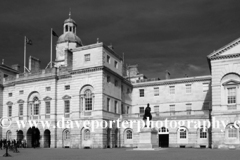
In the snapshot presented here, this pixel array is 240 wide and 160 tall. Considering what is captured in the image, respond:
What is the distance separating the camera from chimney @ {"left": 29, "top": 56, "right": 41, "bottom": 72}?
55.5m

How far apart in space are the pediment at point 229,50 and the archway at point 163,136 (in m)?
12.9

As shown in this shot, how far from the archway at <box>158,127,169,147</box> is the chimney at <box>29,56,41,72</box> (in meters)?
24.4

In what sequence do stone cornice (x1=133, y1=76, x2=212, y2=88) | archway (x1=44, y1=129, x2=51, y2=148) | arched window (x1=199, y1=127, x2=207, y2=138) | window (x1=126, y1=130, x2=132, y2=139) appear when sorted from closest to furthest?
arched window (x1=199, y1=127, x2=207, y2=138) < window (x1=126, y1=130, x2=132, y2=139) < archway (x1=44, y1=129, x2=51, y2=148) < stone cornice (x1=133, y1=76, x2=212, y2=88)

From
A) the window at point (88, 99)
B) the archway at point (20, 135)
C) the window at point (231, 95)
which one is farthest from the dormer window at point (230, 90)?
the archway at point (20, 135)

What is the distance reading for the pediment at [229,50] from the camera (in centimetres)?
3991

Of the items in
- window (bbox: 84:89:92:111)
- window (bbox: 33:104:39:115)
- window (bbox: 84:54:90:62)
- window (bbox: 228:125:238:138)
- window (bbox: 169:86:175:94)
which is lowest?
window (bbox: 228:125:238:138)

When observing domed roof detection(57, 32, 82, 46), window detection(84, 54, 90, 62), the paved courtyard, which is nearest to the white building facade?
window detection(84, 54, 90, 62)

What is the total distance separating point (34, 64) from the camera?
56.5 metres

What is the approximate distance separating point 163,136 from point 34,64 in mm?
26317

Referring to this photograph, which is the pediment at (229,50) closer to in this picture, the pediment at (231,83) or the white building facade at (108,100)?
the white building facade at (108,100)

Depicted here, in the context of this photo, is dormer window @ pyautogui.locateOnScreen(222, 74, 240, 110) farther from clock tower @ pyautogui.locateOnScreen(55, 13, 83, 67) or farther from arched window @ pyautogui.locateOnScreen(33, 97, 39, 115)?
clock tower @ pyautogui.locateOnScreen(55, 13, 83, 67)

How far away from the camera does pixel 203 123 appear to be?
4262cm

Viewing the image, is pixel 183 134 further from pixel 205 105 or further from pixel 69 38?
pixel 69 38

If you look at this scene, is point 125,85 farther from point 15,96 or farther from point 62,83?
point 15,96
